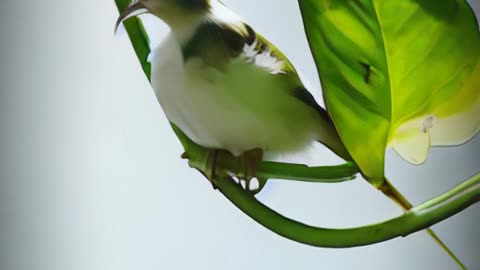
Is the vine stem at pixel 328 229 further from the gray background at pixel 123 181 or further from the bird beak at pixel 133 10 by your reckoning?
the bird beak at pixel 133 10

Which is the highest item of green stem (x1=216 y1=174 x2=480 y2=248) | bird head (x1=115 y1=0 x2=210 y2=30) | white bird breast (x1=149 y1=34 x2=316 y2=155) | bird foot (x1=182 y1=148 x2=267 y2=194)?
bird head (x1=115 y1=0 x2=210 y2=30)

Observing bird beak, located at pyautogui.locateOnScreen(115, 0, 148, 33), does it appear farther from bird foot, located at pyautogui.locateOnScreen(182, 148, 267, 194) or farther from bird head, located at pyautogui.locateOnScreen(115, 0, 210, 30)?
bird foot, located at pyautogui.locateOnScreen(182, 148, 267, 194)

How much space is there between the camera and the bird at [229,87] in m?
0.88

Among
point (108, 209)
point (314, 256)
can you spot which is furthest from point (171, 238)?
point (314, 256)

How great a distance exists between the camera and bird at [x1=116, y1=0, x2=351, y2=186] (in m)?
0.88

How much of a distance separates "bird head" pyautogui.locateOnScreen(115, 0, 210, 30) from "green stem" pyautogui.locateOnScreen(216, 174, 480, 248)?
229 mm

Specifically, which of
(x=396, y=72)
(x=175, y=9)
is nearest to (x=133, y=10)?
(x=175, y=9)

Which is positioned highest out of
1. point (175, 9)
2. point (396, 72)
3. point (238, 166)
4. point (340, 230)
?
point (175, 9)

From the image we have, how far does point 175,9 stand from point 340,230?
378 mm

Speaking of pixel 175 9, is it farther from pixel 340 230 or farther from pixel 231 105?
pixel 340 230

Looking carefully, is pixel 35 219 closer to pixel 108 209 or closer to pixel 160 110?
pixel 108 209

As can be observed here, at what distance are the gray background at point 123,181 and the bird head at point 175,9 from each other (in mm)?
20

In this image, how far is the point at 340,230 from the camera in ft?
2.98

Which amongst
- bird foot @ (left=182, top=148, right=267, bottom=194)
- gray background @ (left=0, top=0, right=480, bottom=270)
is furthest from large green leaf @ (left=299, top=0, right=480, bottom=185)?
bird foot @ (left=182, top=148, right=267, bottom=194)
